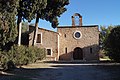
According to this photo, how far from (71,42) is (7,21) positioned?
29235mm

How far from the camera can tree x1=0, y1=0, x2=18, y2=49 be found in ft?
57.7

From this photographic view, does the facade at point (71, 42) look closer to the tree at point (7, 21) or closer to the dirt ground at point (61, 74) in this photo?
the dirt ground at point (61, 74)

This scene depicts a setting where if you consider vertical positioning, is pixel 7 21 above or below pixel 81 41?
below

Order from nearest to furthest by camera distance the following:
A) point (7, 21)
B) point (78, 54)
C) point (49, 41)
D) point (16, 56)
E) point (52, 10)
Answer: point (7, 21)
point (16, 56)
point (52, 10)
point (49, 41)
point (78, 54)

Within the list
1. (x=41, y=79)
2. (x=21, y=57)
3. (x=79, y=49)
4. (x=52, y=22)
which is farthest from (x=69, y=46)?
(x=41, y=79)

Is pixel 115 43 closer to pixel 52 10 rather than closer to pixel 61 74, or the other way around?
pixel 52 10

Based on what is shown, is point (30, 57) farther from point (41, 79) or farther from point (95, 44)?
point (95, 44)

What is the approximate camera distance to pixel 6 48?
20.2 meters

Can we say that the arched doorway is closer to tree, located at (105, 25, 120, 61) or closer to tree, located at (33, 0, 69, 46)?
tree, located at (33, 0, 69, 46)

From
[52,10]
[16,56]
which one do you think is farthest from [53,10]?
[16,56]

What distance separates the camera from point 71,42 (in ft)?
153

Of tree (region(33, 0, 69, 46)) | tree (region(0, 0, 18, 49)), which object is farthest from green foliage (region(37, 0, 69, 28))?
tree (region(0, 0, 18, 49))

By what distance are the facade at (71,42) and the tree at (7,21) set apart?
2630cm

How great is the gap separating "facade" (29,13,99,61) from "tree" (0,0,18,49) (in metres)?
26.3
